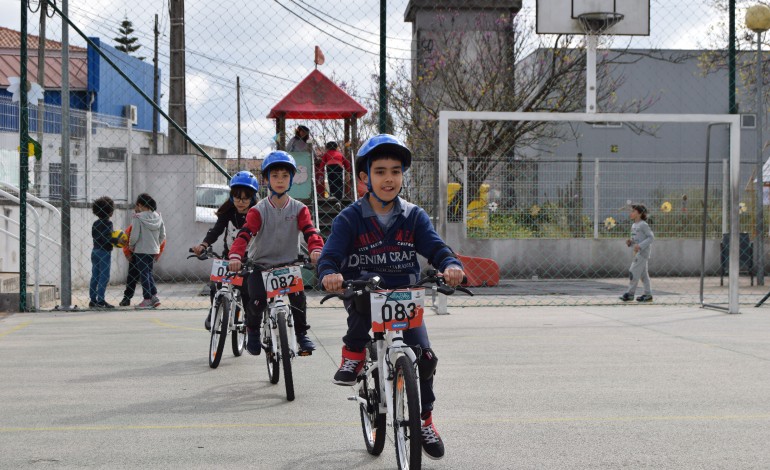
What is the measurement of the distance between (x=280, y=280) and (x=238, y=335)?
2622 millimetres

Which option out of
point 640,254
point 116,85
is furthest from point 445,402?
point 116,85

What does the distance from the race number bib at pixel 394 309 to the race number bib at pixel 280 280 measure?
8.96 ft

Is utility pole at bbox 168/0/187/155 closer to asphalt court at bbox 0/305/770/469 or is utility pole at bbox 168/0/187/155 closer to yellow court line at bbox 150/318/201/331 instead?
yellow court line at bbox 150/318/201/331

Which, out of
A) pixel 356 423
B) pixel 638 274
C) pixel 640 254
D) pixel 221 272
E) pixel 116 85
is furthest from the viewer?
pixel 116 85

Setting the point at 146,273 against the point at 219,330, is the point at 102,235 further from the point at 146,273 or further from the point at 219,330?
the point at 219,330

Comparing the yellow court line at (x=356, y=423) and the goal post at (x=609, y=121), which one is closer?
the yellow court line at (x=356, y=423)

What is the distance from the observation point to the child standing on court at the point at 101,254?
49.4 feet

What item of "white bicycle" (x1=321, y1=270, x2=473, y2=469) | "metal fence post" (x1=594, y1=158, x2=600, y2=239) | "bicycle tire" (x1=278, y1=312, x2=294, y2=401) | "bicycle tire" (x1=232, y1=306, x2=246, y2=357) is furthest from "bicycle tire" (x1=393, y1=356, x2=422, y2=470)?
"metal fence post" (x1=594, y1=158, x2=600, y2=239)

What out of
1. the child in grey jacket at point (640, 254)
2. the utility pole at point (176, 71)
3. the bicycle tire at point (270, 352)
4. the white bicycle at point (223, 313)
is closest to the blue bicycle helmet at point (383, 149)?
the bicycle tire at point (270, 352)

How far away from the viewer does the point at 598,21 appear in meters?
14.4

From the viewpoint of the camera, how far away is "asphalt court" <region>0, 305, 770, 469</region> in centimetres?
566

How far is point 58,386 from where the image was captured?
8.09m

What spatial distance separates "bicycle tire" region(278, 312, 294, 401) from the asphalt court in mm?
95

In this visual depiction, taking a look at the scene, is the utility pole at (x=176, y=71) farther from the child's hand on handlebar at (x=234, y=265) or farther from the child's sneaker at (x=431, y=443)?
the child's sneaker at (x=431, y=443)
